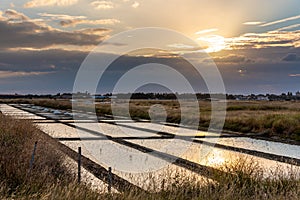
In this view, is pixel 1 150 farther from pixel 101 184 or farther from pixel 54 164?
pixel 101 184

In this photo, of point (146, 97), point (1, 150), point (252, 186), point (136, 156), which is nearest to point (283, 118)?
point (136, 156)

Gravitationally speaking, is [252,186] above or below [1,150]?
below

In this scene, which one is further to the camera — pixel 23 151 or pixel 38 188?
pixel 23 151

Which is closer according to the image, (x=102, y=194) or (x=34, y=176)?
(x=102, y=194)

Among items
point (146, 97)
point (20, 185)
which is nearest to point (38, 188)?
point (20, 185)

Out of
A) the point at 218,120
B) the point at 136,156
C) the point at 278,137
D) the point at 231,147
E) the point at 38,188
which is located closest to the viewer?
the point at 38,188

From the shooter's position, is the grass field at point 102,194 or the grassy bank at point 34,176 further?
the grass field at point 102,194

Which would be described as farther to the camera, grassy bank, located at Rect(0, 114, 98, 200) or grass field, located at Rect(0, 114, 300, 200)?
grass field, located at Rect(0, 114, 300, 200)

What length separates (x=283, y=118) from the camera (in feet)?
63.9

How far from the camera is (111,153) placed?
11.8 meters

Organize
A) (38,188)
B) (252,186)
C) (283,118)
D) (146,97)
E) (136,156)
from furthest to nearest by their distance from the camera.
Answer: (146,97), (283,118), (136,156), (252,186), (38,188)

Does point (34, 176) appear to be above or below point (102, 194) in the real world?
above

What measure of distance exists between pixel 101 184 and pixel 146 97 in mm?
103993

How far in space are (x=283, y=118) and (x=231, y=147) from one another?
6.88 metres
